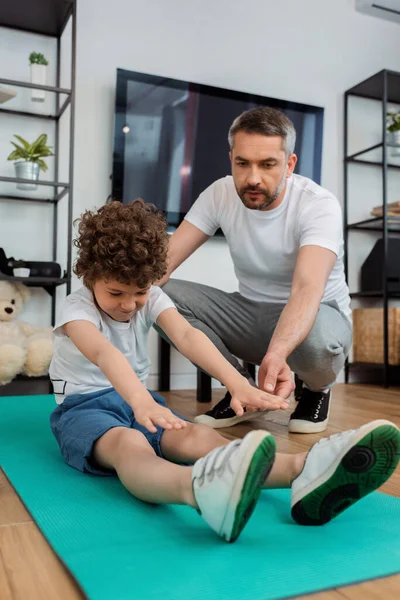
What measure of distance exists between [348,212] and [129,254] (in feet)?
8.22

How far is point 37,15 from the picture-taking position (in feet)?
8.38

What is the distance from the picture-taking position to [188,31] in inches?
116

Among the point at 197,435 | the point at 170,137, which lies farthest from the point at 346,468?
the point at 170,137

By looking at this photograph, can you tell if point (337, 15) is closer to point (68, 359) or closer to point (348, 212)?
point (348, 212)

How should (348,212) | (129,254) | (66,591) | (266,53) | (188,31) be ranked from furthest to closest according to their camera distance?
(348,212)
(266,53)
(188,31)
(129,254)
(66,591)

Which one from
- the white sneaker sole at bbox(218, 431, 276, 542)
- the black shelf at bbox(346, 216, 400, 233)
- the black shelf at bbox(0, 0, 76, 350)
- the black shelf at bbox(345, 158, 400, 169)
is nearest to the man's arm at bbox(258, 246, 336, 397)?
the white sneaker sole at bbox(218, 431, 276, 542)

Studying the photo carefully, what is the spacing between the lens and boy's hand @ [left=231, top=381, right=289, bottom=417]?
3.29 ft

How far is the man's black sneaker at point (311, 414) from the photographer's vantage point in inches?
66.4

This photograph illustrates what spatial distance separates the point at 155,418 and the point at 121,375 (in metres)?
0.14

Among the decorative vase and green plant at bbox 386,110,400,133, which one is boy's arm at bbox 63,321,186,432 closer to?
the decorative vase

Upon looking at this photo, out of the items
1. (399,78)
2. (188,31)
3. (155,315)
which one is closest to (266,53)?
(188,31)

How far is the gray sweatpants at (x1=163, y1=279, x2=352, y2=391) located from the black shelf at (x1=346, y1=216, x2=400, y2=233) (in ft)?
4.95

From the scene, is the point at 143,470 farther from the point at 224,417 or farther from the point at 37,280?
the point at 37,280

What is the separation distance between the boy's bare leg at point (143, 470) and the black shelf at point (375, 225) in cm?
250
